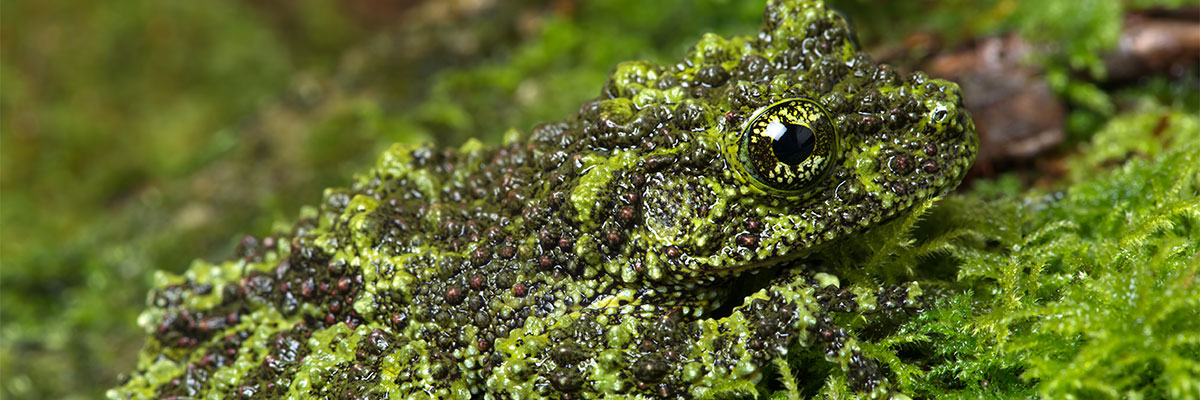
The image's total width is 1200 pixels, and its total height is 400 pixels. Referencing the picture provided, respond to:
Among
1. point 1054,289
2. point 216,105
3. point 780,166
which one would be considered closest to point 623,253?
point 780,166

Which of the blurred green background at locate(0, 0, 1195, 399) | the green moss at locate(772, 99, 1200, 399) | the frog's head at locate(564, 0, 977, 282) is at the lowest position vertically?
the green moss at locate(772, 99, 1200, 399)

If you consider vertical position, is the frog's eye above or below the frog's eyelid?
below

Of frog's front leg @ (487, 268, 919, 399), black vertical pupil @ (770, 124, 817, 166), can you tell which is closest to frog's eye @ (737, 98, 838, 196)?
black vertical pupil @ (770, 124, 817, 166)

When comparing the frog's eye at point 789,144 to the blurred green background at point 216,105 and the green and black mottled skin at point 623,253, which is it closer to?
the green and black mottled skin at point 623,253

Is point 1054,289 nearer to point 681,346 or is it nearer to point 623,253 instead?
point 681,346

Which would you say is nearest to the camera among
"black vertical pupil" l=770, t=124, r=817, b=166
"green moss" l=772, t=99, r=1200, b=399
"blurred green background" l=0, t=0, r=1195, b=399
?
"green moss" l=772, t=99, r=1200, b=399

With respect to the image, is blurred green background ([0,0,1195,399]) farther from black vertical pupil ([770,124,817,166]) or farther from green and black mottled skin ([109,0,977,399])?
black vertical pupil ([770,124,817,166])

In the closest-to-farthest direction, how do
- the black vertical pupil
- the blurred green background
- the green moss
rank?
the green moss
the black vertical pupil
the blurred green background
